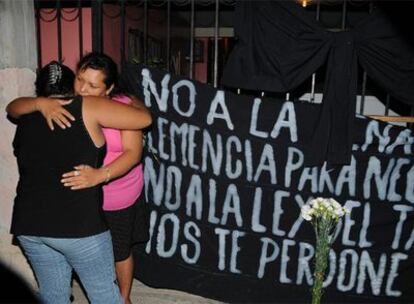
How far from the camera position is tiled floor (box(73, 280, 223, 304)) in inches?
137

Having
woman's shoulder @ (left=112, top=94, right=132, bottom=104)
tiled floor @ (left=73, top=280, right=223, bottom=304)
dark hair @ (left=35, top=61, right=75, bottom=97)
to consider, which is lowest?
tiled floor @ (left=73, top=280, right=223, bottom=304)

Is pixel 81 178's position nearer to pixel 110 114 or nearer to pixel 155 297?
pixel 110 114

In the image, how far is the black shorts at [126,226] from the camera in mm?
2979

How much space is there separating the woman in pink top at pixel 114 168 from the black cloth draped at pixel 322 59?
0.93 meters

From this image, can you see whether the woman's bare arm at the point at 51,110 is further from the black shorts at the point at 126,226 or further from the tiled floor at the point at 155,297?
the tiled floor at the point at 155,297

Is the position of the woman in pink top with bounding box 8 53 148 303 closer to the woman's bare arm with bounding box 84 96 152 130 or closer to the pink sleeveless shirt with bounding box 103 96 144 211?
the pink sleeveless shirt with bounding box 103 96 144 211

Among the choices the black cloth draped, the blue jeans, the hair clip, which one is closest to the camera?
the blue jeans

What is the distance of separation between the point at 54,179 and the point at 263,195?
1669mm

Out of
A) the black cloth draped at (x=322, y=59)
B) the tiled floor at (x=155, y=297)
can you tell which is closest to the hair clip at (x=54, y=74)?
the black cloth draped at (x=322, y=59)

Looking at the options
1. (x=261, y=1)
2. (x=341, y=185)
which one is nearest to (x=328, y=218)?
(x=341, y=185)

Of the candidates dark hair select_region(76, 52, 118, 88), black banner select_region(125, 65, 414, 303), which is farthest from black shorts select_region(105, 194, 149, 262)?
dark hair select_region(76, 52, 118, 88)

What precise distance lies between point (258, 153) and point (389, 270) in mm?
1313

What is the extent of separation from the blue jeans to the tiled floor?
1.24 metres

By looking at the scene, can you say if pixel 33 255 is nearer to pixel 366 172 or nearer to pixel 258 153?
pixel 258 153
